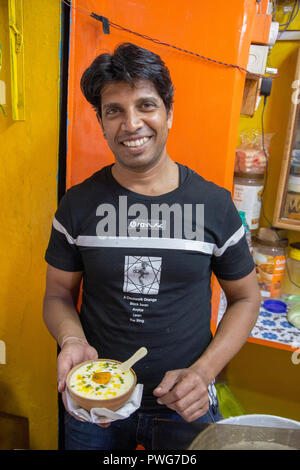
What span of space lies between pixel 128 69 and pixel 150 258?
61cm

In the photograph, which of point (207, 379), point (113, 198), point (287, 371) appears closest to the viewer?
point (207, 379)

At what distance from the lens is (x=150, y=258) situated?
1180 millimetres

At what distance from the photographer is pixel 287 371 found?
2.35 m

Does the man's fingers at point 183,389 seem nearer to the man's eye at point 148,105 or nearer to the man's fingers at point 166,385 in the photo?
the man's fingers at point 166,385

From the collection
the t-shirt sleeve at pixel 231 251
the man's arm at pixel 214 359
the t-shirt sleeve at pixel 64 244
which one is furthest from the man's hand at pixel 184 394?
the t-shirt sleeve at pixel 64 244

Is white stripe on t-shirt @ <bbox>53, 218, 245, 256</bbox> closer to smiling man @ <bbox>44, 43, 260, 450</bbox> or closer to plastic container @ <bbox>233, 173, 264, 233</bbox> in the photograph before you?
smiling man @ <bbox>44, 43, 260, 450</bbox>

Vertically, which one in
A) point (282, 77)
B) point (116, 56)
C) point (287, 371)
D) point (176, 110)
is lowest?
point (287, 371)

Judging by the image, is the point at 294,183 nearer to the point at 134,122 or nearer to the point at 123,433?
the point at 134,122

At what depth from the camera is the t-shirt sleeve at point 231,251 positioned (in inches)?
48.1

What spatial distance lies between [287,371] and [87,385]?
181 cm

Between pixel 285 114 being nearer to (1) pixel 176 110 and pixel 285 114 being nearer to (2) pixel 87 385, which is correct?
(1) pixel 176 110

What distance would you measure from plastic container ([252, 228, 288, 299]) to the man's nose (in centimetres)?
124

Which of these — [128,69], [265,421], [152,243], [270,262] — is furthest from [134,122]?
[270,262]
